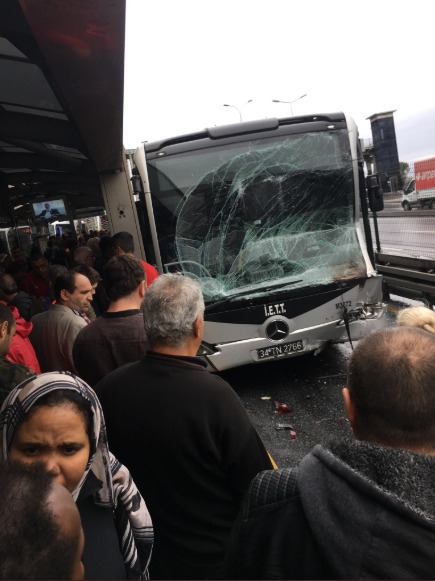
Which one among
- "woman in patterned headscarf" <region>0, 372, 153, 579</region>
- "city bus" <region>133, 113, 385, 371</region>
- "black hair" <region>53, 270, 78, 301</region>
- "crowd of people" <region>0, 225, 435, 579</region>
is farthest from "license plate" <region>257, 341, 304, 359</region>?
"woman in patterned headscarf" <region>0, 372, 153, 579</region>

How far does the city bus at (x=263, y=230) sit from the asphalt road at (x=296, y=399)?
21.4 inches

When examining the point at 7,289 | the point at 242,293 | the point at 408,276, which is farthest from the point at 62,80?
the point at 408,276

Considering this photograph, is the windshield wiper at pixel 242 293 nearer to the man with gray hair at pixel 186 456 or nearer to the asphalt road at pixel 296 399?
the asphalt road at pixel 296 399

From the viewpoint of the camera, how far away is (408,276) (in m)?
8.77

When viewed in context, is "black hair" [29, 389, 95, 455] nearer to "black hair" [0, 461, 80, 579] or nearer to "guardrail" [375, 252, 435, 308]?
"black hair" [0, 461, 80, 579]

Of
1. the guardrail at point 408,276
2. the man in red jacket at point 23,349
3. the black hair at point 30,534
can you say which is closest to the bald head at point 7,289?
the man in red jacket at point 23,349

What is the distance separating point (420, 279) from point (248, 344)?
3972 mm

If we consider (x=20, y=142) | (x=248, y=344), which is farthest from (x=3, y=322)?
(x=20, y=142)

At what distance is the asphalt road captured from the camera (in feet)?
16.2

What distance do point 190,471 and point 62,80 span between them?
4453 mm

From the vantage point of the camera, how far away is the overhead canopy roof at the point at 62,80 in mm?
3555

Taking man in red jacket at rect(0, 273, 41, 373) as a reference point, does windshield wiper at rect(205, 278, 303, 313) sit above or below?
below

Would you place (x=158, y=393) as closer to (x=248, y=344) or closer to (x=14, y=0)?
(x=14, y=0)

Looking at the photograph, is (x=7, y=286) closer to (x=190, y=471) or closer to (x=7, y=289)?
(x=7, y=289)
